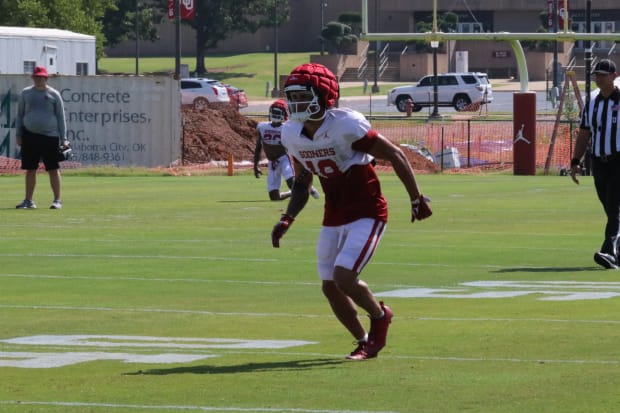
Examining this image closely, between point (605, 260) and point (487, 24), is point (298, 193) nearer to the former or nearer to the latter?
point (605, 260)

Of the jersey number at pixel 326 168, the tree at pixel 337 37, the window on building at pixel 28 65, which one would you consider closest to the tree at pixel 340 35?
the tree at pixel 337 37

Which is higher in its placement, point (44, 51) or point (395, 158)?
point (44, 51)

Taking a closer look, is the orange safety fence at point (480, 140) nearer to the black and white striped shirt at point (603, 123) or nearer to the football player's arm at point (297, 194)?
the black and white striped shirt at point (603, 123)

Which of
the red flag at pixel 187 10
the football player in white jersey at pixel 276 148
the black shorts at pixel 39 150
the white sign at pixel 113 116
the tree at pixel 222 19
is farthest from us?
the tree at pixel 222 19

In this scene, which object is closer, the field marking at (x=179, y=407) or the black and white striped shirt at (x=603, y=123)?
the field marking at (x=179, y=407)

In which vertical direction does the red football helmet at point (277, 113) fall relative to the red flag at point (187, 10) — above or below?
below

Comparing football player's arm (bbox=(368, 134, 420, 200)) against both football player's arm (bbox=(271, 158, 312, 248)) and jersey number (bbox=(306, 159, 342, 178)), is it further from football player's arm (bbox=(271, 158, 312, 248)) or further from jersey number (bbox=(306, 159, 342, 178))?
football player's arm (bbox=(271, 158, 312, 248))

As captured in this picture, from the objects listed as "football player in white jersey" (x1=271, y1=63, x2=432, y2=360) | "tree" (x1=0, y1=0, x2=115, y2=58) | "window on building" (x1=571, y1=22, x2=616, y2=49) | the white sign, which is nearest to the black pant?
"football player in white jersey" (x1=271, y1=63, x2=432, y2=360)

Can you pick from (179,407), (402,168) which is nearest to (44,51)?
(402,168)

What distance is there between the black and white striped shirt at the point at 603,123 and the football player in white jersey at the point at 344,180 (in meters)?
6.01

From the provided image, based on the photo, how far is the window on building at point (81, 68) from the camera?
49.7 m

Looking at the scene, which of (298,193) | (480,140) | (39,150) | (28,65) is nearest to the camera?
(298,193)

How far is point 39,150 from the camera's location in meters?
22.5

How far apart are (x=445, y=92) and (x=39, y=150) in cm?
5525
